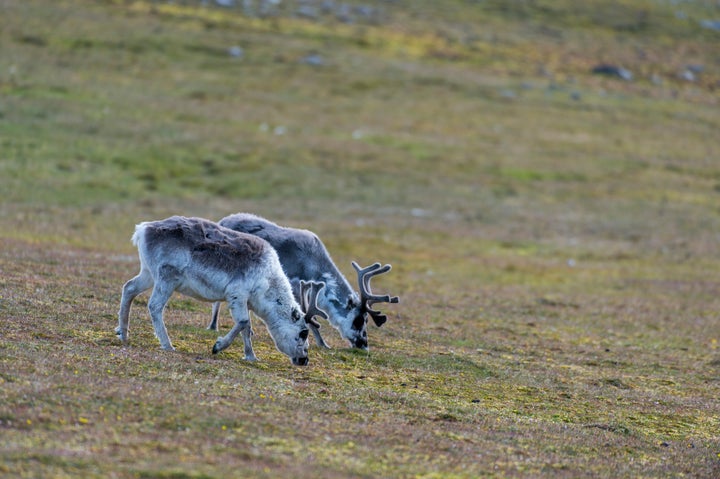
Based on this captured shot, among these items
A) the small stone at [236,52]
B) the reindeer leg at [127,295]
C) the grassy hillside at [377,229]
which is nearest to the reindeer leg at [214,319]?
the grassy hillside at [377,229]

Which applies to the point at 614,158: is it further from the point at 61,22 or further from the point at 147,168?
the point at 61,22

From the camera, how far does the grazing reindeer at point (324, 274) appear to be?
18578 mm

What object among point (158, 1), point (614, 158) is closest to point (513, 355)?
point (614, 158)

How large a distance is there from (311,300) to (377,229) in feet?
69.8

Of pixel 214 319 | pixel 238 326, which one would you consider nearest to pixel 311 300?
pixel 214 319

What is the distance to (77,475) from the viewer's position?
31.1ft

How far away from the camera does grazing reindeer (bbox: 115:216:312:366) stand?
595 inches

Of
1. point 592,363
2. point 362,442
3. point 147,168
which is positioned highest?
point 362,442

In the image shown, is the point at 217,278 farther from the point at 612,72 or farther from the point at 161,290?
the point at 612,72

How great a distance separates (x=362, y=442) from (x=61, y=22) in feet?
221

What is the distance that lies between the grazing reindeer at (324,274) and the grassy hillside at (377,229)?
609 mm

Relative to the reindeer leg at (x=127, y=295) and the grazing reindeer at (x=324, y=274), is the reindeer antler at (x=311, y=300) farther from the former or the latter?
the reindeer leg at (x=127, y=295)

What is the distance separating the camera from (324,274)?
19.1 meters

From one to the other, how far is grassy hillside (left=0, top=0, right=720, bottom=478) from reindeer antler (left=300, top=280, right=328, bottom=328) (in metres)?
0.69
